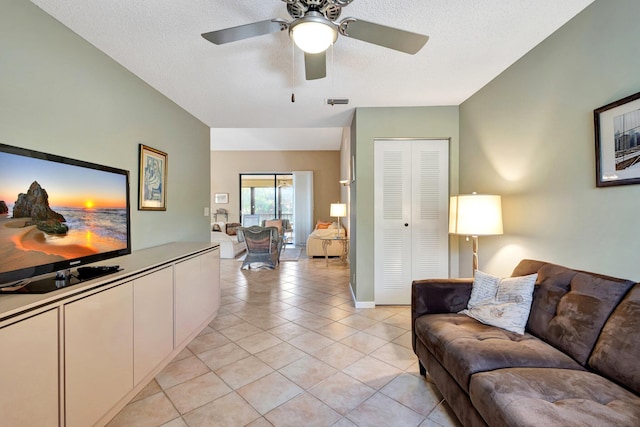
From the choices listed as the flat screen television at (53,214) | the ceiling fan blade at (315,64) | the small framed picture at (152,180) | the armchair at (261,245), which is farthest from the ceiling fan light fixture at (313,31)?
the armchair at (261,245)

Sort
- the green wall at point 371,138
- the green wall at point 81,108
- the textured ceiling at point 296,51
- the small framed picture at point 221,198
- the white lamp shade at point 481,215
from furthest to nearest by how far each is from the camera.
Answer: the small framed picture at point 221,198, the green wall at point 371,138, the white lamp shade at point 481,215, the textured ceiling at point 296,51, the green wall at point 81,108

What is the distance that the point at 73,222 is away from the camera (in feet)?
5.41

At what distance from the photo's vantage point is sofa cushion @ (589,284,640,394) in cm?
Answer: 118

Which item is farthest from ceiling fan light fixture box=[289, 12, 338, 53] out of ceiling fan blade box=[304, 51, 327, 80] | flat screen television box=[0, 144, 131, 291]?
flat screen television box=[0, 144, 131, 291]

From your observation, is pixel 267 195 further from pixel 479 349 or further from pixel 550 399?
pixel 550 399

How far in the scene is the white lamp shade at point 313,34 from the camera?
1.37 metres

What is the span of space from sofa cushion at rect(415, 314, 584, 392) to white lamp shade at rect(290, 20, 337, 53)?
177 centimetres

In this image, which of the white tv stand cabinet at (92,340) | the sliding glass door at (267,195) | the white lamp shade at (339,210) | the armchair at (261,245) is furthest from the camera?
the sliding glass door at (267,195)

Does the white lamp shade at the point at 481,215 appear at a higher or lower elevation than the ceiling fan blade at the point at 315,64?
lower

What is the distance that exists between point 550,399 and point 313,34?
190 centimetres

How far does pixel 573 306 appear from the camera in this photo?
5.00 ft

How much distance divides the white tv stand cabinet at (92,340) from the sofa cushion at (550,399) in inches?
74.1

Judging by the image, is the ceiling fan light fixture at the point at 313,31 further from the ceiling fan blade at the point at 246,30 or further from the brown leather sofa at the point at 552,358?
the brown leather sofa at the point at 552,358

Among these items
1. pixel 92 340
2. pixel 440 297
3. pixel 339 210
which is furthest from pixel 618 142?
pixel 339 210
